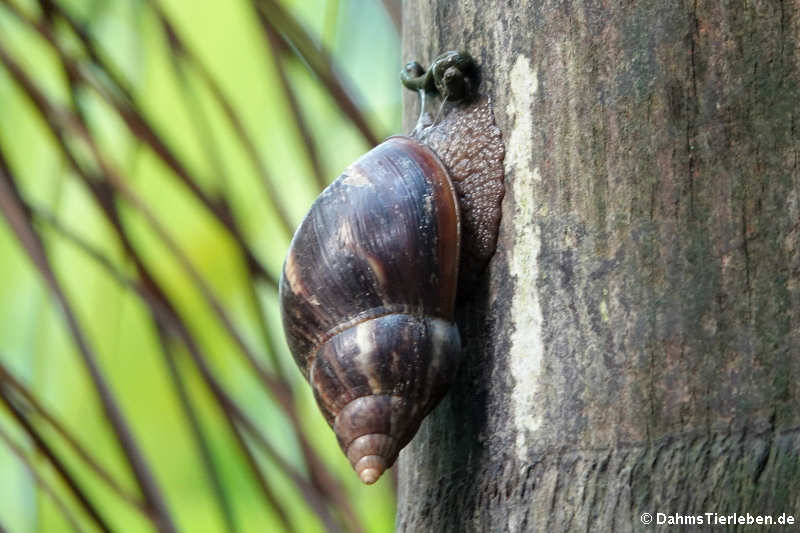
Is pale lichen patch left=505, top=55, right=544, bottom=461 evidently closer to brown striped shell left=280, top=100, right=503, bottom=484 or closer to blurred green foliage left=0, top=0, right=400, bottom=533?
brown striped shell left=280, top=100, right=503, bottom=484

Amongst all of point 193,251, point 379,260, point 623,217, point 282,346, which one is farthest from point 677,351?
point 193,251

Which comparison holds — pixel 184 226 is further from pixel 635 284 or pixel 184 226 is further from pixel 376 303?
pixel 635 284

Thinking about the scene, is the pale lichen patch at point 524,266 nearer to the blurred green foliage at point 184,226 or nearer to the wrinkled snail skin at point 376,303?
the wrinkled snail skin at point 376,303

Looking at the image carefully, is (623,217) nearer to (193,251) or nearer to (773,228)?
(773,228)

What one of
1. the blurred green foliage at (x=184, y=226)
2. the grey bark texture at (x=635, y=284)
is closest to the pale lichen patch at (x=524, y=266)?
the grey bark texture at (x=635, y=284)

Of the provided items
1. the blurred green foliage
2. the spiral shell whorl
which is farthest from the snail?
the blurred green foliage

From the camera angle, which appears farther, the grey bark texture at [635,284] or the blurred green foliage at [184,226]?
the blurred green foliage at [184,226]
